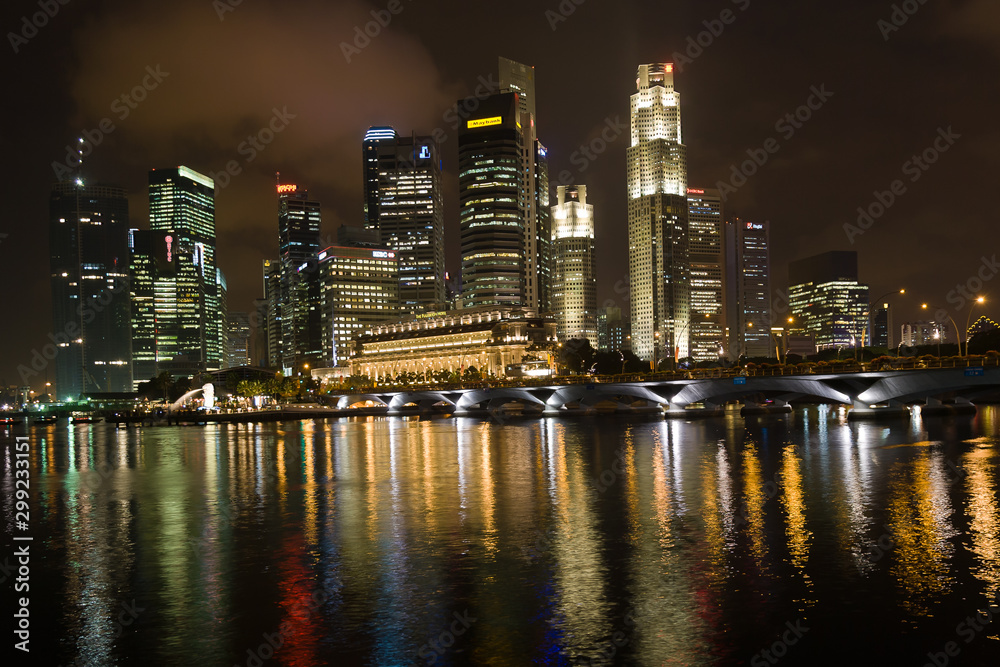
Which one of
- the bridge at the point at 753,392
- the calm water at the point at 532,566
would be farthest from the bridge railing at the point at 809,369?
the calm water at the point at 532,566

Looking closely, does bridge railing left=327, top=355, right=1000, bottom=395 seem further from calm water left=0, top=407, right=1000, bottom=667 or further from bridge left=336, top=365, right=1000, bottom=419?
calm water left=0, top=407, right=1000, bottom=667

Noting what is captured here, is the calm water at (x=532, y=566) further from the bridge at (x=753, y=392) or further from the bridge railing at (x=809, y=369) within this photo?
the bridge at (x=753, y=392)

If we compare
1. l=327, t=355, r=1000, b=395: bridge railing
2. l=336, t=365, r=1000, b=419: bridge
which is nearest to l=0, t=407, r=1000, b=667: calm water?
l=327, t=355, r=1000, b=395: bridge railing

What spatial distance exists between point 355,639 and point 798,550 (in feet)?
47.9

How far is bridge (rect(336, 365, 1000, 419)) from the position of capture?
82.6m

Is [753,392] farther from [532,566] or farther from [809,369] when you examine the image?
[532,566]

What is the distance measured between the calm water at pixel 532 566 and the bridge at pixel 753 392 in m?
35.3

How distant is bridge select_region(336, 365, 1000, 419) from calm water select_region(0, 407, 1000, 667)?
35321 mm

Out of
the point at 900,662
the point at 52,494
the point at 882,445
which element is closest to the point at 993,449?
the point at 882,445

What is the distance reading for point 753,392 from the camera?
4360 inches

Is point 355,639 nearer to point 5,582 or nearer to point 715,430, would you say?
point 5,582

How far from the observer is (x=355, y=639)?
17.5 metres

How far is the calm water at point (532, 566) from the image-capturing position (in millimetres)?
16969

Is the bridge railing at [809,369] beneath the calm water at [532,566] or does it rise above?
above
